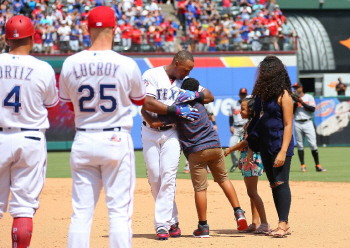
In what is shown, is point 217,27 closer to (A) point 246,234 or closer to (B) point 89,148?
(A) point 246,234

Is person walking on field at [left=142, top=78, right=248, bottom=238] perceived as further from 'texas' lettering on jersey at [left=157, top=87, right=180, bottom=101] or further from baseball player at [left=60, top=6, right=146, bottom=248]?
baseball player at [left=60, top=6, right=146, bottom=248]

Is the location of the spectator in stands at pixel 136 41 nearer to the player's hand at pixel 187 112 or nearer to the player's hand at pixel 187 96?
the player's hand at pixel 187 96

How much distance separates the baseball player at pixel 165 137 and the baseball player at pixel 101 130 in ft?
7.11

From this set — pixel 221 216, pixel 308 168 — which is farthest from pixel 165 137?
pixel 308 168

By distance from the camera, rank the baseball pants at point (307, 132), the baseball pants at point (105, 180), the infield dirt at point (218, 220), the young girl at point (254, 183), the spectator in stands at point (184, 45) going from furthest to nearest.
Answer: the spectator in stands at point (184, 45) < the baseball pants at point (307, 132) < the young girl at point (254, 183) < the infield dirt at point (218, 220) < the baseball pants at point (105, 180)

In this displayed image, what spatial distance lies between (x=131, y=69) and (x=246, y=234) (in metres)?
3.32

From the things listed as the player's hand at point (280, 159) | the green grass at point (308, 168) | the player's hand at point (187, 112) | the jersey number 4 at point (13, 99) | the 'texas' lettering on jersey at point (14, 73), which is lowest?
the green grass at point (308, 168)

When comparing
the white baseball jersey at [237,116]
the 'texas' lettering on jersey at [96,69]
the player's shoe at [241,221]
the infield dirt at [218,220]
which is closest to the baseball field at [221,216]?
the infield dirt at [218,220]

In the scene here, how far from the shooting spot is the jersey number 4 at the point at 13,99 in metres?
5.20

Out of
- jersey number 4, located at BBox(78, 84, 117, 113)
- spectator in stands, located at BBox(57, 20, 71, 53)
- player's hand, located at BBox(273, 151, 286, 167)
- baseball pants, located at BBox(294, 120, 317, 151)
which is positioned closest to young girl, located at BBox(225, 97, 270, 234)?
player's hand, located at BBox(273, 151, 286, 167)

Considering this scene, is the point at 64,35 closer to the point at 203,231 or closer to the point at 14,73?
the point at 203,231

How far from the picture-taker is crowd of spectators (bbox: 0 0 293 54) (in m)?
24.9

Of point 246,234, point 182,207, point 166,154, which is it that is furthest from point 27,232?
point 182,207

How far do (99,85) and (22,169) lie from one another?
101 centimetres
